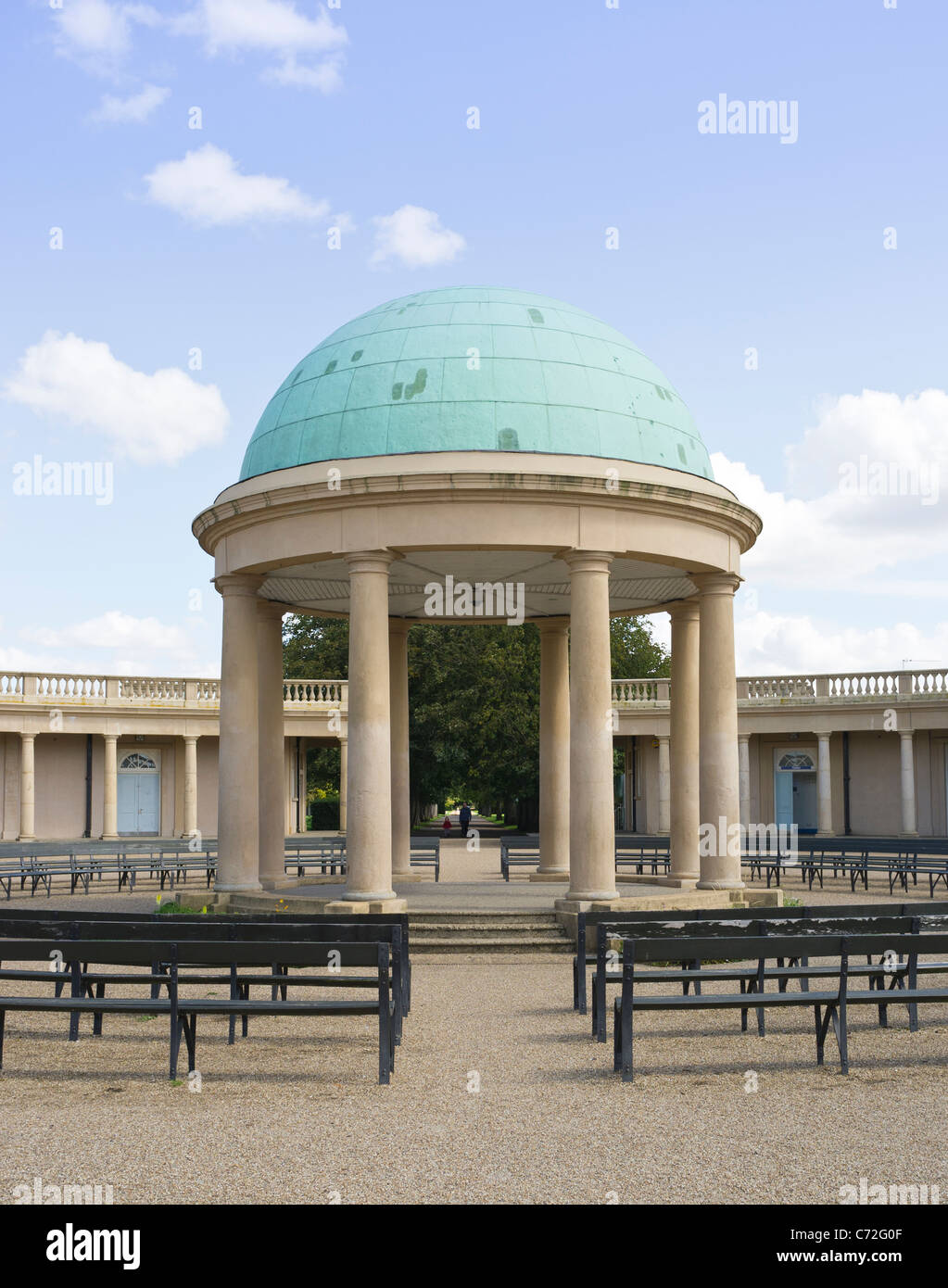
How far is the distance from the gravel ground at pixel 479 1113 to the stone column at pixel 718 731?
6.67 metres

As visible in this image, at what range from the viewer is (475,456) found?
1645 cm

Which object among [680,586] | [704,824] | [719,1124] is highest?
[680,586]

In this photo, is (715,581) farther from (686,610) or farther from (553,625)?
(553,625)

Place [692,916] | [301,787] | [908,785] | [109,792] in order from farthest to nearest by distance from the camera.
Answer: [301,787] < [109,792] < [908,785] < [692,916]

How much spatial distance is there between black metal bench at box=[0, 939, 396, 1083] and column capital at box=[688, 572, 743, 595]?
1074 centimetres

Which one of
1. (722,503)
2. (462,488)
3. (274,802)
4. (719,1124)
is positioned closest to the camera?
(719,1124)

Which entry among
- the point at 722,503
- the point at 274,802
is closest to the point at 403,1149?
the point at 722,503

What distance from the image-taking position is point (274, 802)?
21.3 m

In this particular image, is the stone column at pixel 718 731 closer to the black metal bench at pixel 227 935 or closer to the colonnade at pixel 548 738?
the colonnade at pixel 548 738

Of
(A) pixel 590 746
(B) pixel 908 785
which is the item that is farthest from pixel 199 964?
(B) pixel 908 785

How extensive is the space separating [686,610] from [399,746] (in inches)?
245

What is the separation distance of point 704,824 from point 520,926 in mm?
3927

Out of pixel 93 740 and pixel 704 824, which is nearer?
pixel 704 824
